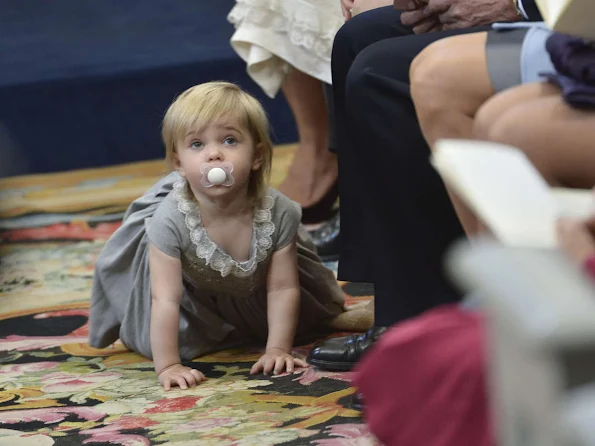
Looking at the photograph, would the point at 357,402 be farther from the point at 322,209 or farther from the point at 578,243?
the point at 322,209

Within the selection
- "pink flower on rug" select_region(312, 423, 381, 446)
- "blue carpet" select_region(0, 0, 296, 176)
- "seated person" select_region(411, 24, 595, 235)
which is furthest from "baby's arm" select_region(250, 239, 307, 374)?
"blue carpet" select_region(0, 0, 296, 176)

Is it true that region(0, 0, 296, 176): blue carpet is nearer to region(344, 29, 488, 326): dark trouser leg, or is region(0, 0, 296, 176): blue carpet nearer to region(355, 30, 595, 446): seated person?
region(344, 29, 488, 326): dark trouser leg

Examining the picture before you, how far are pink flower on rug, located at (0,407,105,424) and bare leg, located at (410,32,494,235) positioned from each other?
1.75ft

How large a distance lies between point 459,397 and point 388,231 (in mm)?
577

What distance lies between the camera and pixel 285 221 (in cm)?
154

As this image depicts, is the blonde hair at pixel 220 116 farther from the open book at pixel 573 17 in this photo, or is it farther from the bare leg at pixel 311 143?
the bare leg at pixel 311 143

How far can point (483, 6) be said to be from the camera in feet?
4.20

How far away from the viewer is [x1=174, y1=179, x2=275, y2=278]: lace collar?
148cm

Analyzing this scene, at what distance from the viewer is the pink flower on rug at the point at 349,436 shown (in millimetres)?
1083

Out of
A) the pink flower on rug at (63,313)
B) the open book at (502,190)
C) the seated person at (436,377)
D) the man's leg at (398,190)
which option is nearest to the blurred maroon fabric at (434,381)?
the seated person at (436,377)

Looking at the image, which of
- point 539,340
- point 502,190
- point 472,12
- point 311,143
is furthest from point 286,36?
point 539,340

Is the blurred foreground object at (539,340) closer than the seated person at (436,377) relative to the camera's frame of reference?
Yes

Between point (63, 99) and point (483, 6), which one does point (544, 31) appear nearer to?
point (483, 6)

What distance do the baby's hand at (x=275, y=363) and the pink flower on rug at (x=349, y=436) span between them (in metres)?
0.28
